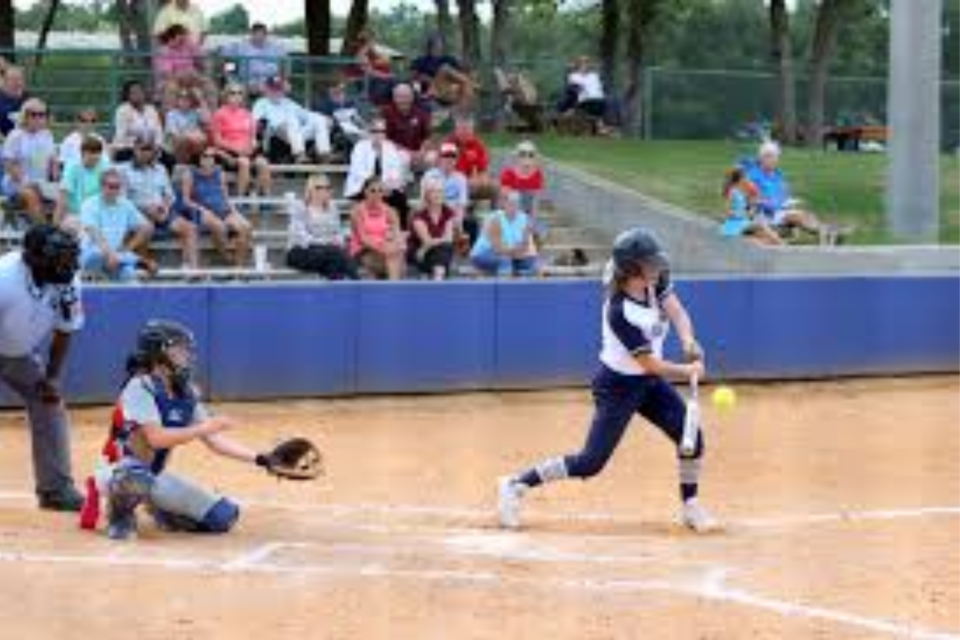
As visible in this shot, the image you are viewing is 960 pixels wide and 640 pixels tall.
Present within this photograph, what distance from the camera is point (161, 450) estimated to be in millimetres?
10023

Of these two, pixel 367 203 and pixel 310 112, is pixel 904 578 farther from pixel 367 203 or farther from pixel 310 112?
pixel 310 112

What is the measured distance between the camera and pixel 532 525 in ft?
34.9

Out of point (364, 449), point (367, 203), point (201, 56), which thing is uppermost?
point (201, 56)

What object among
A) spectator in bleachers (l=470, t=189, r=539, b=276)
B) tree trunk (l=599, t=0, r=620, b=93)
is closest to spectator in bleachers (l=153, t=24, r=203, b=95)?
spectator in bleachers (l=470, t=189, r=539, b=276)

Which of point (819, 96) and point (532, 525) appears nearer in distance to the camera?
point (532, 525)

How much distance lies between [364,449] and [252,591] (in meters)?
5.38

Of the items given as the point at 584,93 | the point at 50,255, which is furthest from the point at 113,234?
the point at 584,93

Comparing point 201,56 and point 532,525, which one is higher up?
point 201,56

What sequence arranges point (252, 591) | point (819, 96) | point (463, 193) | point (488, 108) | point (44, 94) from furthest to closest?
point (819, 96) < point (488, 108) < point (44, 94) < point (463, 193) < point (252, 591)

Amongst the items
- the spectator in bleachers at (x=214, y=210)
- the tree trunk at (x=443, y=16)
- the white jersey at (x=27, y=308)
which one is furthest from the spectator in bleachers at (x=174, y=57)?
the tree trunk at (x=443, y=16)

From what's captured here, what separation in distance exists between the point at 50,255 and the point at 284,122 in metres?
11.9

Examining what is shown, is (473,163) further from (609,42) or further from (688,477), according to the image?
(609,42)

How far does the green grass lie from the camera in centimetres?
2425

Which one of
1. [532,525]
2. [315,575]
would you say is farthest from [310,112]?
[315,575]
